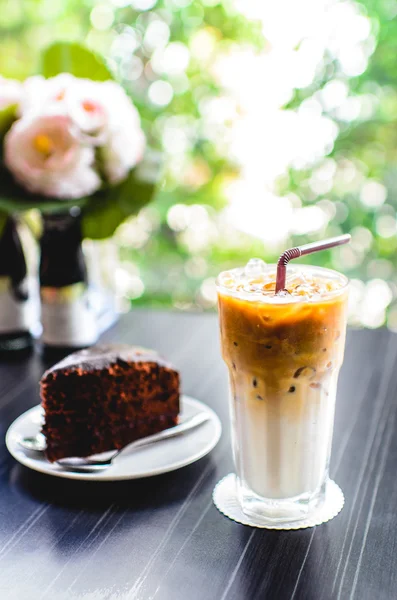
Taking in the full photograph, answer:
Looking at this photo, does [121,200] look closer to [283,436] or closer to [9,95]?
[9,95]

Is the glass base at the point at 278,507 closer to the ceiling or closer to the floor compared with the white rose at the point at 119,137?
closer to the floor

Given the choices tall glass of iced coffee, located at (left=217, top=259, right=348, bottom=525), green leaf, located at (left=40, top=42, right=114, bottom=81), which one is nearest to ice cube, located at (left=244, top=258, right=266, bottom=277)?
tall glass of iced coffee, located at (left=217, top=259, right=348, bottom=525)

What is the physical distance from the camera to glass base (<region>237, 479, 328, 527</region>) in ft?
3.05

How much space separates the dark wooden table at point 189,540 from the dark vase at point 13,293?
0.46 meters

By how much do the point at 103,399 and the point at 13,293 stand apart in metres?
0.65

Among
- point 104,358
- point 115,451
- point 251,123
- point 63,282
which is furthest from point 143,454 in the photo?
point 251,123

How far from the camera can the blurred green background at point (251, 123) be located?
2.38 meters

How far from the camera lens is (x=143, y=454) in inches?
42.6

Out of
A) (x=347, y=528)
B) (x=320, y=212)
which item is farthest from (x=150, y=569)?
(x=320, y=212)

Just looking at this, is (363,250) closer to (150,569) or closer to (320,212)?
(320,212)

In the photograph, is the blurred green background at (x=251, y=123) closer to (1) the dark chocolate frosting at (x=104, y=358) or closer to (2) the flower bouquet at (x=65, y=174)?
(2) the flower bouquet at (x=65, y=174)

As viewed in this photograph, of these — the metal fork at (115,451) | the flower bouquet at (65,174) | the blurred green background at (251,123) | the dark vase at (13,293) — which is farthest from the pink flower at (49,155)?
the blurred green background at (251,123)

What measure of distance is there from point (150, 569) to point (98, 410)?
33 cm

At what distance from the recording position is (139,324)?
183 centimetres
